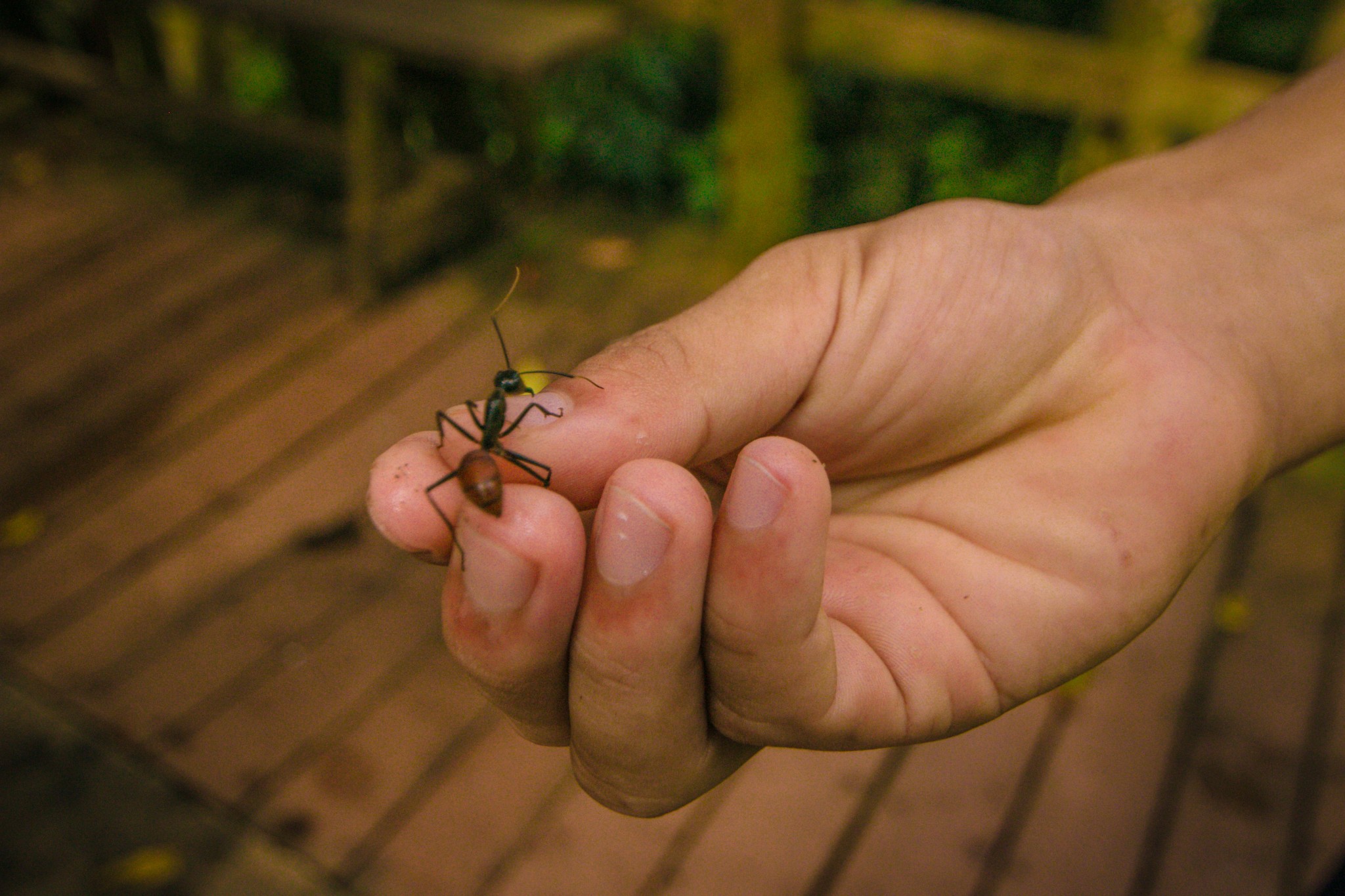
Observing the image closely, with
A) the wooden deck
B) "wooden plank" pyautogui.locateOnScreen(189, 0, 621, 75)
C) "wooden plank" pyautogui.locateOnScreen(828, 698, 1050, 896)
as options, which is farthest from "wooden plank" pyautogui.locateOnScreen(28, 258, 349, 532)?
"wooden plank" pyautogui.locateOnScreen(828, 698, 1050, 896)

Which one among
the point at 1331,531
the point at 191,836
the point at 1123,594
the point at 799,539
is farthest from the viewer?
the point at 1331,531

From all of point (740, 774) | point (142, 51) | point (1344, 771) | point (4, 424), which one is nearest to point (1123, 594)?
point (740, 774)

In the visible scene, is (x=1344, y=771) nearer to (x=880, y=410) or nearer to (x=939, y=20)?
(x=880, y=410)

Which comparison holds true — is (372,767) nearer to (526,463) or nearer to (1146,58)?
(526,463)

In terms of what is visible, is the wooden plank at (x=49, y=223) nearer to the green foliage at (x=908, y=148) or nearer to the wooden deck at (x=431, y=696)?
the wooden deck at (x=431, y=696)

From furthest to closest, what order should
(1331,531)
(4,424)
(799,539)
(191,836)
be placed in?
(4,424) < (1331,531) < (191,836) < (799,539)

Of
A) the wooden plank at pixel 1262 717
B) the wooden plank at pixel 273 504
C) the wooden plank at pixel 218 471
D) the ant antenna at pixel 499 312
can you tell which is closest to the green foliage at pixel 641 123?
the ant antenna at pixel 499 312

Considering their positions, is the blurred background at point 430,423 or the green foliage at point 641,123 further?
the green foliage at point 641,123
